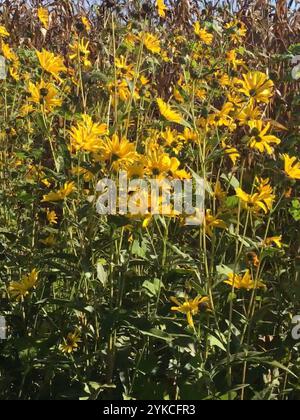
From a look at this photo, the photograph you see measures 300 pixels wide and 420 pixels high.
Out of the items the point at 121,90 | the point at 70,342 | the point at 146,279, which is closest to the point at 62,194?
the point at 146,279

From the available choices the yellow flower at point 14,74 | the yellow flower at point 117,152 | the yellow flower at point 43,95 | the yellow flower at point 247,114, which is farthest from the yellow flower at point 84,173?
the yellow flower at point 14,74

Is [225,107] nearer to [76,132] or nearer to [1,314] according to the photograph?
[76,132]

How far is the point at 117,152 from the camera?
1906mm

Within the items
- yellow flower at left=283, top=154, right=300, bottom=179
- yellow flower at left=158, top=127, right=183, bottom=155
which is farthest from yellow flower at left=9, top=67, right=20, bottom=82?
yellow flower at left=283, top=154, right=300, bottom=179

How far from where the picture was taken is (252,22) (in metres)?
4.06

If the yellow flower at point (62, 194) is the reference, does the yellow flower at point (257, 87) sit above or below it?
above

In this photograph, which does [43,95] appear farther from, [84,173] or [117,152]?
[117,152]

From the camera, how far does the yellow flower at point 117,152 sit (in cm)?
190

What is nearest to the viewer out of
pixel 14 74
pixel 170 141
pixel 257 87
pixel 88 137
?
pixel 88 137

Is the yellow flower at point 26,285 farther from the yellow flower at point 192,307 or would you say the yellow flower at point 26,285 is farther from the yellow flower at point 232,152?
the yellow flower at point 232,152

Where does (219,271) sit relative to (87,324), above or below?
above
